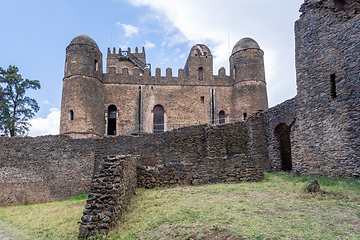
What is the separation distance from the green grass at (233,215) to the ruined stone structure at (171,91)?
15493 millimetres

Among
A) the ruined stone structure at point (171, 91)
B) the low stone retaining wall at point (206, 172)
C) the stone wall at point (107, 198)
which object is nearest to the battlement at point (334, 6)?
the low stone retaining wall at point (206, 172)

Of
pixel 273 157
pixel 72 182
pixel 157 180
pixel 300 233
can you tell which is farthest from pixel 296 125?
pixel 72 182

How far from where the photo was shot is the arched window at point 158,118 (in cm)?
2584

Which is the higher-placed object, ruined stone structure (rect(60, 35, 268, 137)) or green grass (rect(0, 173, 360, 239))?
ruined stone structure (rect(60, 35, 268, 137))

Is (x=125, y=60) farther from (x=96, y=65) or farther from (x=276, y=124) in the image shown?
(x=276, y=124)

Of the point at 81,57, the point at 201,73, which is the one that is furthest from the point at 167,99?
the point at 81,57

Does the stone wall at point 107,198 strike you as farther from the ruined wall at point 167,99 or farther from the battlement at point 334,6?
the ruined wall at point 167,99

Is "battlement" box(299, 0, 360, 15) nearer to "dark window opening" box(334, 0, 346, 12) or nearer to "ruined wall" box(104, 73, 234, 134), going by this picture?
"dark window opening" box(334, 0, 346, 12)

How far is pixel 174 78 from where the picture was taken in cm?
2642

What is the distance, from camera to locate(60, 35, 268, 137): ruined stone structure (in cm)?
2386

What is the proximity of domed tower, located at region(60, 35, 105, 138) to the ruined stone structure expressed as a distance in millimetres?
78

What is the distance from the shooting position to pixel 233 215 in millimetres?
6324

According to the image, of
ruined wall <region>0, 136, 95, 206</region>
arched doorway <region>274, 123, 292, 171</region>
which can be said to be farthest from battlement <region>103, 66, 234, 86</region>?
arched doorway <region>274, 123, 292, 171</region>

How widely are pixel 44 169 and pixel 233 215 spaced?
13454 mm
